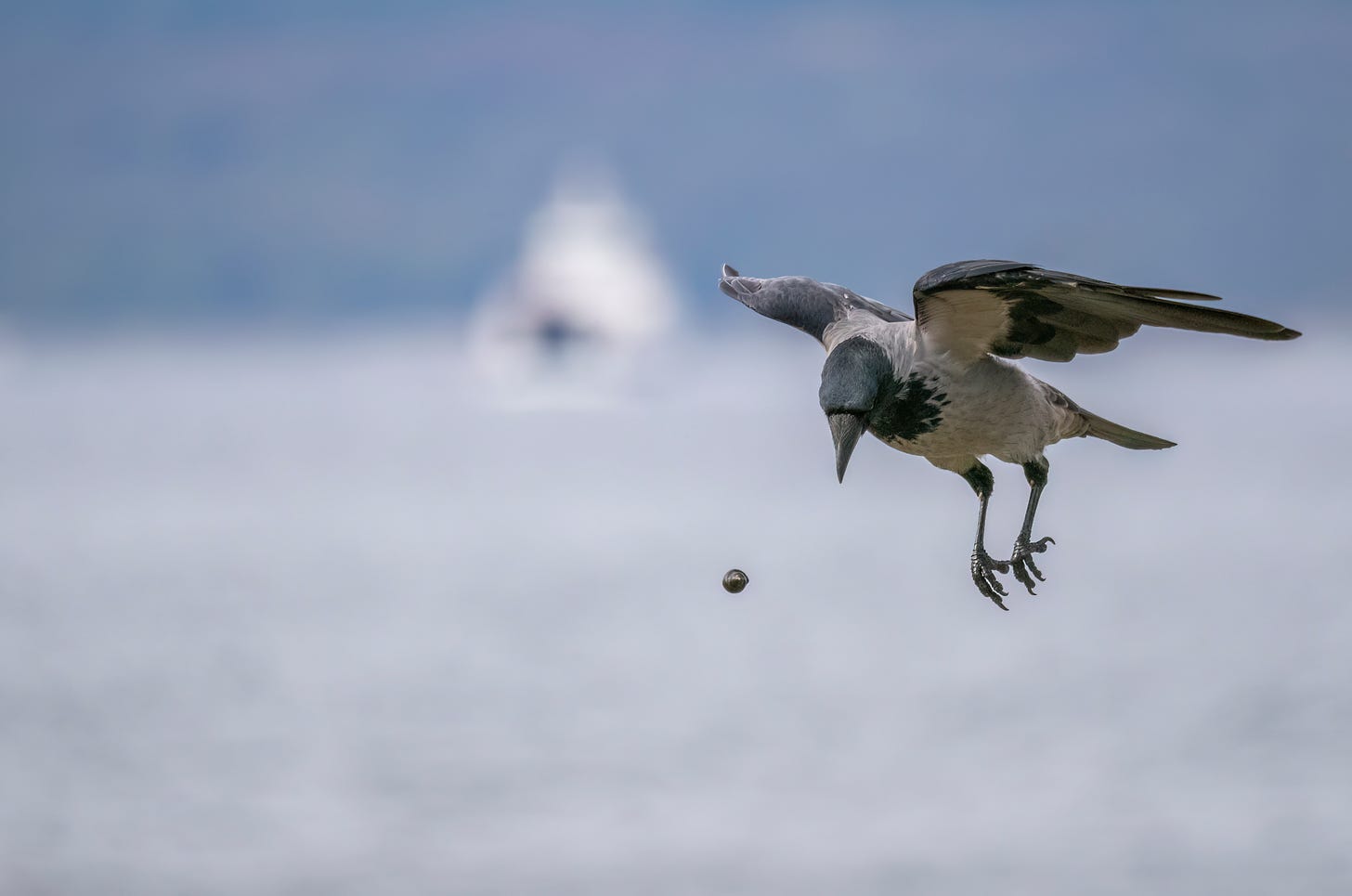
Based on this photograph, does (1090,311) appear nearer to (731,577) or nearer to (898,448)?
(898,448)

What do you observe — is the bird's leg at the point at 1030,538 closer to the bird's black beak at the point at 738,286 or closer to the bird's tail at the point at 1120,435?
the bird's tail at the point at 1120,435

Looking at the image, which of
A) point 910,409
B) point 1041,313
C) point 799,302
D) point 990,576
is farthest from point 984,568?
point 799,302

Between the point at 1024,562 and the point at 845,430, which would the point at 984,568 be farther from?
the point at 845,430

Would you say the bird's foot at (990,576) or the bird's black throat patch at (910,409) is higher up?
the bird's black throat patch at (910,409)

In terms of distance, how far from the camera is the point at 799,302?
30.7ft

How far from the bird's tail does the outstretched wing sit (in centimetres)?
109

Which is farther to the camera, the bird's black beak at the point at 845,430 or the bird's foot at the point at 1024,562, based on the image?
the bird's foot at the point at 1024,562

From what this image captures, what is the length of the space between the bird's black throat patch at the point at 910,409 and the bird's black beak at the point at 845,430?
0.82 ft

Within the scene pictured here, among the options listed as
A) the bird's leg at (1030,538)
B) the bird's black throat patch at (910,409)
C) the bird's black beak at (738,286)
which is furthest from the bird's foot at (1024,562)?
the bird's black beak at (738,286)

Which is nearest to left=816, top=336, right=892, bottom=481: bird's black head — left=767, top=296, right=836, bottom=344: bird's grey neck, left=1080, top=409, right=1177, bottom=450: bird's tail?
left=767, top=296, right=836, bottom=344: bird's grey neck

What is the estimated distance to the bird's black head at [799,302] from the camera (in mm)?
9250

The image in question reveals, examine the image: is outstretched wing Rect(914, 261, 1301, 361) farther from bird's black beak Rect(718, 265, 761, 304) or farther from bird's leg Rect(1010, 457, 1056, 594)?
bird's black beak Rect(718, 265, 761, 304)

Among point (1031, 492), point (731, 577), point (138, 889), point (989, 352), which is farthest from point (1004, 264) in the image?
point (138, 889)

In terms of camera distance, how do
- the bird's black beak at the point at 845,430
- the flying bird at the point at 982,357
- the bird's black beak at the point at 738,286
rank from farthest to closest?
the bird's black beak at the point at 738,286 < the bird's black beak at the point at 845,430 < the flying bird at the point at 982,357
